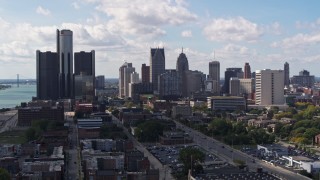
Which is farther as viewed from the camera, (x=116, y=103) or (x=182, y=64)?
(x=182, y=64)

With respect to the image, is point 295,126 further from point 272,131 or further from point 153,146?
point 153,146

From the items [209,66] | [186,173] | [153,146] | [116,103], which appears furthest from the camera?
[209,66]

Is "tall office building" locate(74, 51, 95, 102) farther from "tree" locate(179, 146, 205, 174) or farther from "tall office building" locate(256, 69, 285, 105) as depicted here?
"tree" locate(179, 146, 205, 174)

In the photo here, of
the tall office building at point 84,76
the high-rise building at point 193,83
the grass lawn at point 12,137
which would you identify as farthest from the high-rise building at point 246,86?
the grass lawn at point 12,137

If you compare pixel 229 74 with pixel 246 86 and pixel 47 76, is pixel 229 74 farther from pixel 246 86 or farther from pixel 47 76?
pixel 47 76

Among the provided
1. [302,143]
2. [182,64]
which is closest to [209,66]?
[182,64]

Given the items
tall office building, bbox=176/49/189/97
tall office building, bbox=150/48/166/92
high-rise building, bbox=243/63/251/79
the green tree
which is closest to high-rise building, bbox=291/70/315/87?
high-rise building, bbox=243/63/251/79
